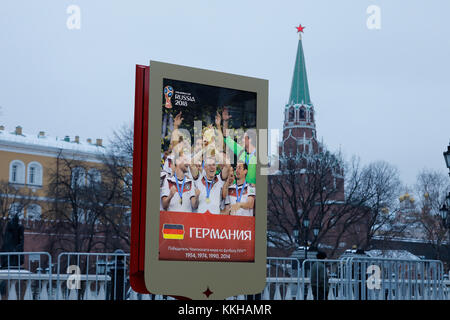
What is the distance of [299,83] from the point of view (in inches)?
3290

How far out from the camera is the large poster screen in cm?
652

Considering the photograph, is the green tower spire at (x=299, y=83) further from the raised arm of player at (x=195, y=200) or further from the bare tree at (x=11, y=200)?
the raised arm of player at (x=195, y=200)

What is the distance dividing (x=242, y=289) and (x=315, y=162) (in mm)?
43307

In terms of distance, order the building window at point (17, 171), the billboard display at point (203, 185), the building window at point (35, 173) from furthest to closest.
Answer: the building window at point (35, 173) → the building window at point (17, 171) → the billboard display at point (203, 185)

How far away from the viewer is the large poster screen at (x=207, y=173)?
6523 millimetres

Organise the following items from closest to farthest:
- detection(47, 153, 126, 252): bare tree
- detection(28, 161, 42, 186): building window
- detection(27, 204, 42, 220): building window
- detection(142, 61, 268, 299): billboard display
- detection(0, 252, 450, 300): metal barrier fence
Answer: detection(142, 61, 268, 299): billboard display, detection(0, 252, 450, 300): metal barrier fence, detection(47, 153, 126, 252): bare tree, detection(27, 204, 42, 220): building window, detection(28, 161, 42, 186): building window

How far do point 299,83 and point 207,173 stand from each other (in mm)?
77816

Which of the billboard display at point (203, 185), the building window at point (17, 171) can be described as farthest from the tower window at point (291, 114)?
the billboard display at point (203, 185)

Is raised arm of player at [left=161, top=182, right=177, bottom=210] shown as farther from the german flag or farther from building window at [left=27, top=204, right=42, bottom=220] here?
building window at [left=27, top=204, right=42, bottom=220]

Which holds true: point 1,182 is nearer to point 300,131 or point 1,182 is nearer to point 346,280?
point 300,131

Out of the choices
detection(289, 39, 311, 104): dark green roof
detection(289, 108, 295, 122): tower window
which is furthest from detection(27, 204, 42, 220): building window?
detection(289, 108, 295, 122): tower window

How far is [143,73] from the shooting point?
6594mm

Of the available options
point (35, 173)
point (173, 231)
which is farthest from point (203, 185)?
point (35, 173)

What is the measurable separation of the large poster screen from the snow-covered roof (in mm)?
64651
